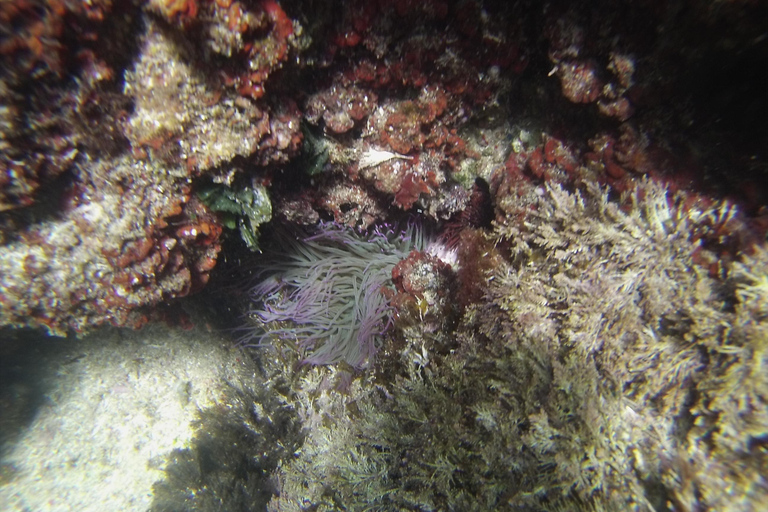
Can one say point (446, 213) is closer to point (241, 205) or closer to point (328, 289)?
point (328, 289)

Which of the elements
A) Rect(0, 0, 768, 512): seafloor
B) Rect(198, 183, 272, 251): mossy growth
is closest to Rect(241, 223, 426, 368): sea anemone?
Rect(0, 0, 768, 512): seafloor

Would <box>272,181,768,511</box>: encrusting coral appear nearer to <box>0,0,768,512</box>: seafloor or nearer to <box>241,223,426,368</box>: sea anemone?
<box>0,0,768,512</box>: seafloor

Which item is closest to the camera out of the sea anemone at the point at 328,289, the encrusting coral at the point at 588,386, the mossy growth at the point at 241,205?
the encrusting coral at the point at 588,386

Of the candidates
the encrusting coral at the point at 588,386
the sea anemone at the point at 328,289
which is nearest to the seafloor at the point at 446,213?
the encrusting coral at the point at 588,386

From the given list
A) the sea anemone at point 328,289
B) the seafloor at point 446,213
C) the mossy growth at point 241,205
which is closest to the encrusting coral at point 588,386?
the seafloor at point 446,213

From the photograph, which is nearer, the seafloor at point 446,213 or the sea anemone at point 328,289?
the seafloor at point 446,213

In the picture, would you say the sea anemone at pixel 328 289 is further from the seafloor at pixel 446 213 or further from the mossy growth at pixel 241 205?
the mossy growth at pixel 241 205

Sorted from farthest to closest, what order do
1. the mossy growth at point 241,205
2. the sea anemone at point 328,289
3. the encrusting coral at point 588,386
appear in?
the sea anemone at point 328,289, the mossy growth at point 241,205, the encrusting coral at point 588,386
